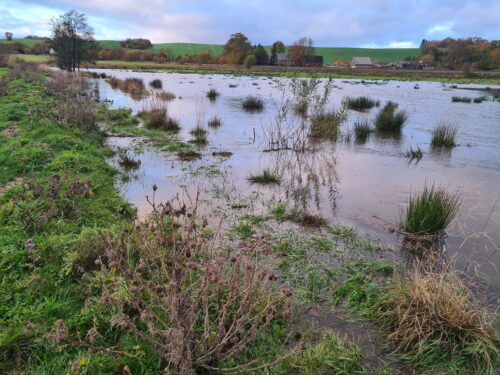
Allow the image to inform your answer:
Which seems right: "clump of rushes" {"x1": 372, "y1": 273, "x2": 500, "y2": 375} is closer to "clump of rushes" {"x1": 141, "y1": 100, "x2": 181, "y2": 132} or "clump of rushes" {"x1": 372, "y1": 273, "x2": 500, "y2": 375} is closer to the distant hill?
"clump of rushes" {"x1": 141, "y1": 100, "x2": 181, "y2": 132}

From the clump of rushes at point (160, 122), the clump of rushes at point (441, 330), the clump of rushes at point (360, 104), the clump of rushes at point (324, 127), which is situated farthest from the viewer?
the clump of rushes at point (360, 104)

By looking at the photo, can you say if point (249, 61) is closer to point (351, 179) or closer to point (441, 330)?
point (351, 179)

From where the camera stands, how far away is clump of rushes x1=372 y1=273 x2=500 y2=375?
345cm

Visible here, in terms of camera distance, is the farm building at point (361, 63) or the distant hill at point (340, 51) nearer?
the farm building at point (361, 63)

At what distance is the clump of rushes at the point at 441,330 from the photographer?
345 cm

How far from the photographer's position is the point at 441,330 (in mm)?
3682

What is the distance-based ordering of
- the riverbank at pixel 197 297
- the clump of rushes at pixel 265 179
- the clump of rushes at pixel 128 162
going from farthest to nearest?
the clump of rushes at pixel 128 162, the clump of rushes at pixel 265 179, the riverbank at pixel 197 297

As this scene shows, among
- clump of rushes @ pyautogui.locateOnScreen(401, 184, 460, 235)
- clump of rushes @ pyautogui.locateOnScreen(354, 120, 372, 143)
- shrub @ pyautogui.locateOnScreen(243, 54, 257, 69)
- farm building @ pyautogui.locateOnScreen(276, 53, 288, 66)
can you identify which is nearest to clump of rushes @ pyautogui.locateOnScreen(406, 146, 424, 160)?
clump of rushes @ pyautogui.locateOnScreen(354, 120, 372, 143)

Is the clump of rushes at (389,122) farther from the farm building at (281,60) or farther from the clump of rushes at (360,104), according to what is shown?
the farm building at (281,60)

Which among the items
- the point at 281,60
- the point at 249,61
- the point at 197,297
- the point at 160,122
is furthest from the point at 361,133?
the point at 281,60

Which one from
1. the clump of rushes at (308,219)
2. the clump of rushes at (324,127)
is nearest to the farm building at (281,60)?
the clump of rushes at (324,127)

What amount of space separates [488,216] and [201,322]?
6226 mm

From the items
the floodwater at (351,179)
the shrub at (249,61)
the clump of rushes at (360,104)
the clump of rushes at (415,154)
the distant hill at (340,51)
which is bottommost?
the floodwater at (351,179)

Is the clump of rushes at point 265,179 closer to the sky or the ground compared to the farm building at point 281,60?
closer to the ground
